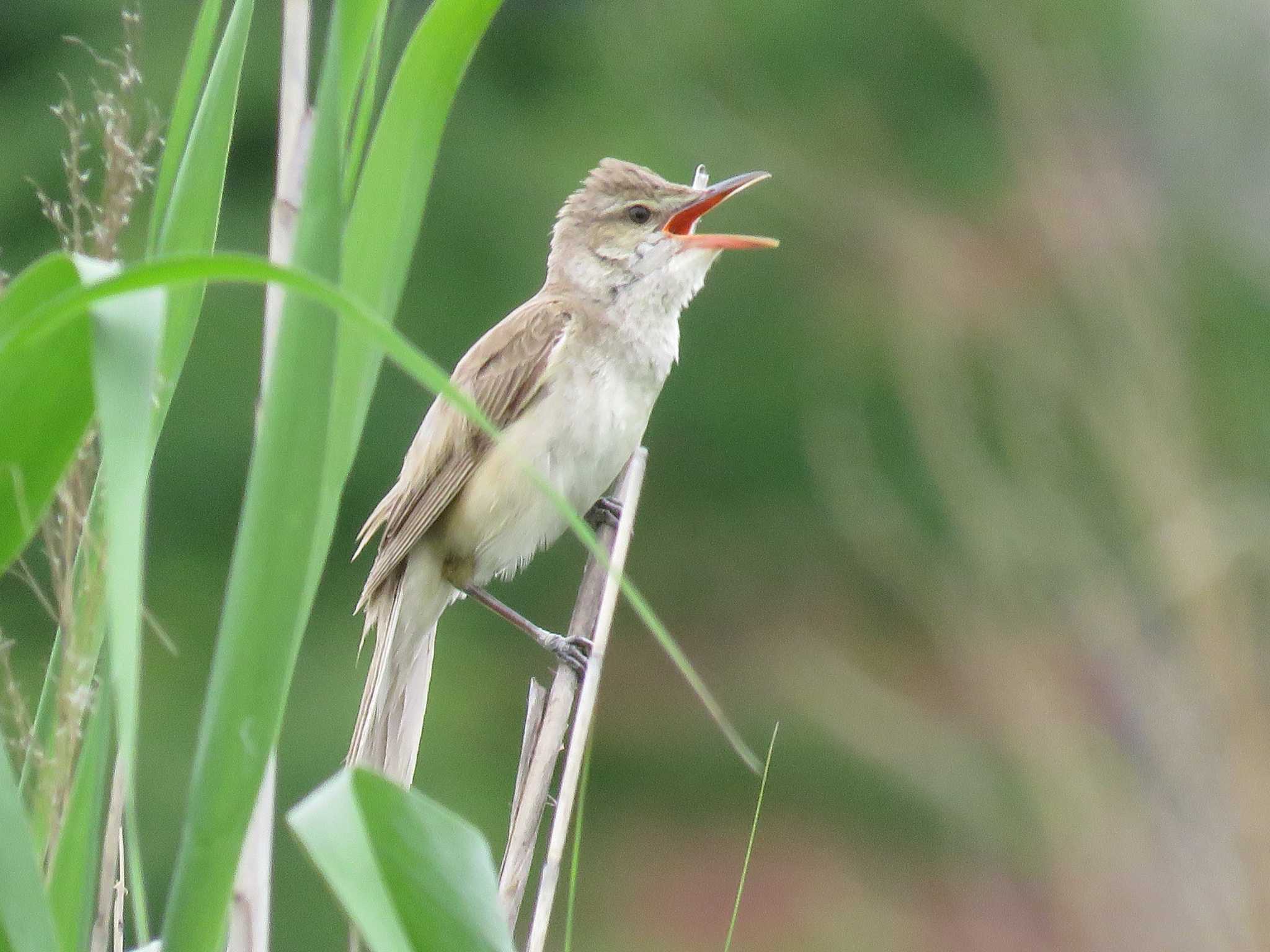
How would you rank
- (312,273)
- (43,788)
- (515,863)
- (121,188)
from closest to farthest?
(312,273) → (43,788) → (121,188) → (515,863)

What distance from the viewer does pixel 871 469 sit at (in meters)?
8.80

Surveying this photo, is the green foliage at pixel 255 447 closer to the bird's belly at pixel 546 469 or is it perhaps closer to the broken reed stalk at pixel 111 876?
the broken reed stalk at pixel 111 876

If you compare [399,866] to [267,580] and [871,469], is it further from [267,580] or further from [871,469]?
[871,469]

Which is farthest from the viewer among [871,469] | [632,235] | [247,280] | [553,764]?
[871,469]

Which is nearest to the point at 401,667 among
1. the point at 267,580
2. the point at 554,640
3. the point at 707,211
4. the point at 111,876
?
the point at 554,640

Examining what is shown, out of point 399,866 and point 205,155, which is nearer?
point 399,866

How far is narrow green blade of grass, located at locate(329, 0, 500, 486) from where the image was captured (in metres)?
1.45

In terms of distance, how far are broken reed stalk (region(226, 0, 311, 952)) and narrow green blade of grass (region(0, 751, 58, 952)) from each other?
14.0 inches

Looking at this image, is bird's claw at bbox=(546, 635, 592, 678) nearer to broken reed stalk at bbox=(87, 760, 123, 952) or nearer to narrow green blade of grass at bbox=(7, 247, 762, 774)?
broken reed stalk at bbox=(87, 760, 123, 952)

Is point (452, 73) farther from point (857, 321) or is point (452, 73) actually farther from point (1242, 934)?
point (857, 321)

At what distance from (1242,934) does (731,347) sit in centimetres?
492

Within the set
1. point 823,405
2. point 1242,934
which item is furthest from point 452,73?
point 823,405

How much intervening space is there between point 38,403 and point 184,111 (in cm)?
38

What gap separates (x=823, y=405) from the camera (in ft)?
30.3
